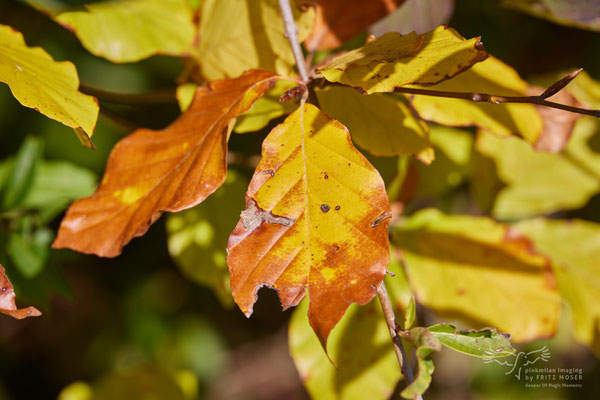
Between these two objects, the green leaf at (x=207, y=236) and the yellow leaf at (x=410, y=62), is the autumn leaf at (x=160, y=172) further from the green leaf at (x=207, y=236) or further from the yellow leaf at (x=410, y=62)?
the green leaf at (x=207, y=236)

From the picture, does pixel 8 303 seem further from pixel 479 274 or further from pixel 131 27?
pixel 479 274

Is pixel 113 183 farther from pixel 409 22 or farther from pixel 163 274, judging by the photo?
pixel 163 274

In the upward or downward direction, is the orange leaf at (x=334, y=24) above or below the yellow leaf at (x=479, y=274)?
above

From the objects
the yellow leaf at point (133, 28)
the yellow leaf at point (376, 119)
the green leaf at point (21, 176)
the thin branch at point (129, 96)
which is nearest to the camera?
the yellow leaf at point (376, 119)

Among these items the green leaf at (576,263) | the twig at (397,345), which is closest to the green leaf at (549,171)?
the green leaf at (576,263)

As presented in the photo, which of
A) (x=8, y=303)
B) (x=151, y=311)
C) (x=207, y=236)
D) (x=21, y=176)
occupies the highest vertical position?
(x=8, y=303)

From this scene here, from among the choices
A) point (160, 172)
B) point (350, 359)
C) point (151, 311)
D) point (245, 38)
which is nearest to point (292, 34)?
point (245, 38)

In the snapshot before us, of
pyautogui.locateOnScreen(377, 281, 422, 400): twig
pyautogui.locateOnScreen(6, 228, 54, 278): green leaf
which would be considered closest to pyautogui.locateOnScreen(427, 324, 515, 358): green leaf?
pyautogui.locateOnScreen(377, 281, 422, 400): twig
